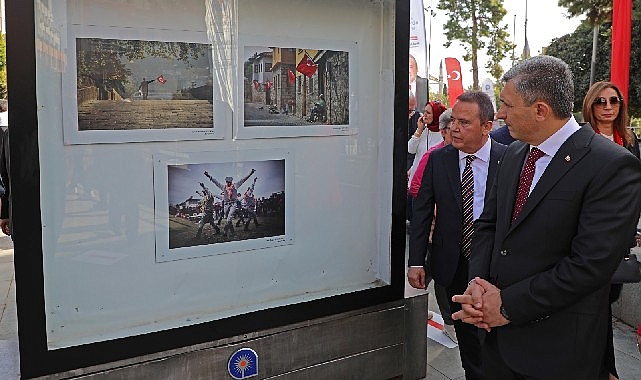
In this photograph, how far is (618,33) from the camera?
6.21 m

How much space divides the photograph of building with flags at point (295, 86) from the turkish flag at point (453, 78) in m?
9.20

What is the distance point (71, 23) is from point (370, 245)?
6.29ft

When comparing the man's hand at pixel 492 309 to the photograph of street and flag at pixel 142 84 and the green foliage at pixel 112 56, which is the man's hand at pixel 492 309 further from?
the green foliage at pixel 112 56

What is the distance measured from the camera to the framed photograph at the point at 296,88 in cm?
300

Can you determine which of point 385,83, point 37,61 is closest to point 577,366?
point 385,83

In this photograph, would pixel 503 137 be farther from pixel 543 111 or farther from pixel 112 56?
pixel 112 56

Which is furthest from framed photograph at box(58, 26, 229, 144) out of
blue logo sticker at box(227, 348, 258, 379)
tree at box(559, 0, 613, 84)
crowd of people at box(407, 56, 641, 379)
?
tree at box(559, 0, 613, 84)

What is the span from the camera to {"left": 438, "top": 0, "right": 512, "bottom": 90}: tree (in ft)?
91.2

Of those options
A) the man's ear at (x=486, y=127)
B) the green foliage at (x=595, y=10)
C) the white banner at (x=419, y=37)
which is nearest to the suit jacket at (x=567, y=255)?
the man's ear at (x=486, y=127)

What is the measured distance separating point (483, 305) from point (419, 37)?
7.53 m

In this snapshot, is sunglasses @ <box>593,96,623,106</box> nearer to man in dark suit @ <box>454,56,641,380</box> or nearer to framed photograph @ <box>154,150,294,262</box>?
man in dark suit @ <box>454,56,641,380</box>

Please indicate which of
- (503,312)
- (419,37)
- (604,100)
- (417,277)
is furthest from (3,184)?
(419,37)

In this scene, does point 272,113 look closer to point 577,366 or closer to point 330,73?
point 330,73

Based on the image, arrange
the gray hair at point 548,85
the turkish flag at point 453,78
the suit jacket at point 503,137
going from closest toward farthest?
the gray hair at point 548,85
the suit jacket at point 503,137
the turkish flag at point 453,78
